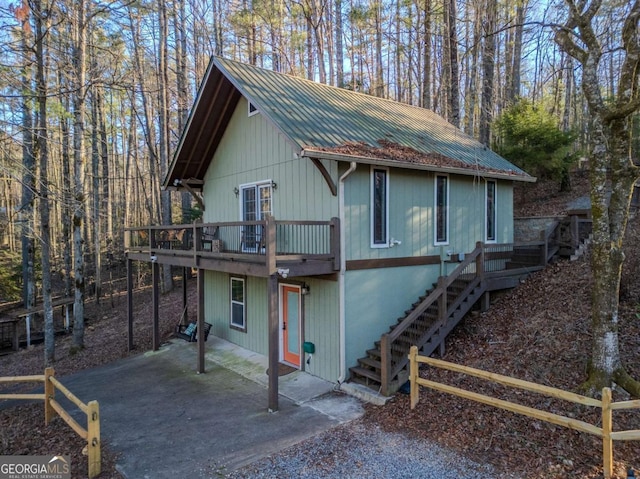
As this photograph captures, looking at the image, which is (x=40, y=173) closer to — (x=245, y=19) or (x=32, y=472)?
(x=32, y=472)

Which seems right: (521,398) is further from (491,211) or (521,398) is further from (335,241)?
(491,211)

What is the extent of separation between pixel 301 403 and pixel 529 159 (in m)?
13.4

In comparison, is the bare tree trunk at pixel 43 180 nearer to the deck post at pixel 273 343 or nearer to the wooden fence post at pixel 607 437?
the deck post at pixel 273 343

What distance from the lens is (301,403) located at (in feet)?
25.5

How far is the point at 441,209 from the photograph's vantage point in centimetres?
1020

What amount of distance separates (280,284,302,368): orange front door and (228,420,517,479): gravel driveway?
3.53 meters

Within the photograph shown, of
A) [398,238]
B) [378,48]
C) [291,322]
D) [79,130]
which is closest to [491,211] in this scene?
[398,238]

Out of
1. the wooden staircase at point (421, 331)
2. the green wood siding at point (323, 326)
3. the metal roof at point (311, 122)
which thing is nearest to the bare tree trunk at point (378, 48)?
the metal roof at point (311, 122)

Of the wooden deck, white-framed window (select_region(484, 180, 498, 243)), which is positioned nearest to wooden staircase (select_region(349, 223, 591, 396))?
white-framed window (select_region(484, 180, 498, 243))

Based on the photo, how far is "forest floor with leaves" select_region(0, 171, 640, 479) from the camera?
5172 mm

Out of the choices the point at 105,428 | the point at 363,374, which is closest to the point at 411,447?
the point at 363,374

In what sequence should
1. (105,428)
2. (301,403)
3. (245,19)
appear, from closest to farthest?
(105,428)
(301,403)
(245,19)

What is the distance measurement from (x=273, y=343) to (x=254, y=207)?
4.70 meters

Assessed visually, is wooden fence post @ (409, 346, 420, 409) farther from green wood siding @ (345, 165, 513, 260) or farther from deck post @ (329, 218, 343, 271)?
green wood siding @ (345, 165, 513, 260)
